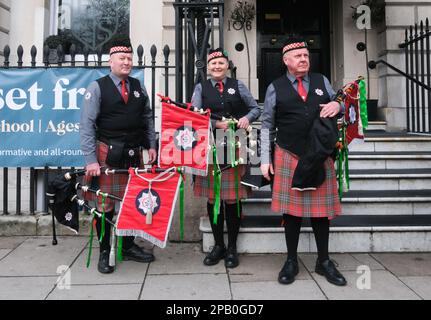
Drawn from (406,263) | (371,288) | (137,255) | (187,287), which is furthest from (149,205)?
(406,263)

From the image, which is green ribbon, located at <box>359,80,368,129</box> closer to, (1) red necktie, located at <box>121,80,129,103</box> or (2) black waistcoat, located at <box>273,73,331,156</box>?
(2) black waistcoat, located at <box>273,73,331,156</box>

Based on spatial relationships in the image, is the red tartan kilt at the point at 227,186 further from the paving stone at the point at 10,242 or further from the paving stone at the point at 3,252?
the paving stone at the point at 10,242

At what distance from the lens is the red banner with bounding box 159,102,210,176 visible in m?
3.81

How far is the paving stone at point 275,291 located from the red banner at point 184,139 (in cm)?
104

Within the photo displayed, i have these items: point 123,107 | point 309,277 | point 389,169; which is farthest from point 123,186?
point 389,169

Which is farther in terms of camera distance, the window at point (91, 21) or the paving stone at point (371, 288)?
the window at point (91, 21)

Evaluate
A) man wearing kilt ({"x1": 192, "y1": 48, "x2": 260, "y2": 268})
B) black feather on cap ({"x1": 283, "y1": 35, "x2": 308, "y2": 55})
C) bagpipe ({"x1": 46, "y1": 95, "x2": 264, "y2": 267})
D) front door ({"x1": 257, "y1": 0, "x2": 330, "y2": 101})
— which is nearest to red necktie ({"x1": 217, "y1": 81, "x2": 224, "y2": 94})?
man wearing kilt ({"x1": 192, "y1": 48, "x2": 260, "y2": 268})

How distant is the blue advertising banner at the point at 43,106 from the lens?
5109 mm

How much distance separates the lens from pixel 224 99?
3.99m

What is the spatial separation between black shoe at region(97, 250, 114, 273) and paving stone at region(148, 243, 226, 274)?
378 mm

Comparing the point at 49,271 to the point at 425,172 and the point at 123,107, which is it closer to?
the point at 123,107

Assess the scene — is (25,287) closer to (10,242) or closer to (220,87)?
(10,242)

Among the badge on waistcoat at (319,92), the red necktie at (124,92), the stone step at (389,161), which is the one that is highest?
the red necktie at (124,92)

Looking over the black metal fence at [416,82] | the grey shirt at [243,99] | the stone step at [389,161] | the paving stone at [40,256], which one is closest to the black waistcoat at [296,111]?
the grey shirt at [243,99]
